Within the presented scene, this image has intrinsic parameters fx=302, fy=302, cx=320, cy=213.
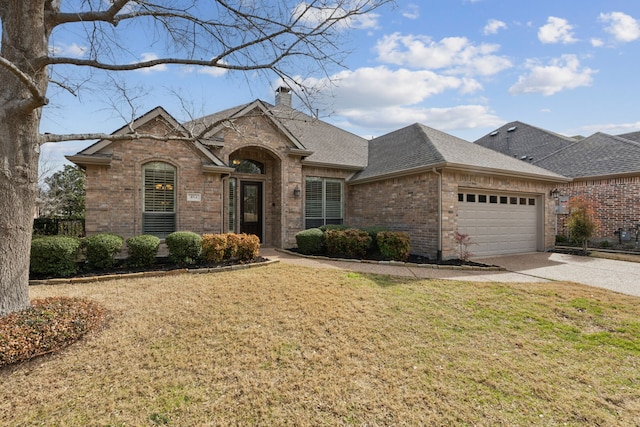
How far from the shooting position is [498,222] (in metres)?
11.1

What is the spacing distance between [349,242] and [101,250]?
679cm

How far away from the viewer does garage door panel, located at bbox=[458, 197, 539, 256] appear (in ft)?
33.8

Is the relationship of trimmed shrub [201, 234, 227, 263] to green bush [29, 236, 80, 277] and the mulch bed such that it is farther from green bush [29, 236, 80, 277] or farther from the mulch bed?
the mulch bed

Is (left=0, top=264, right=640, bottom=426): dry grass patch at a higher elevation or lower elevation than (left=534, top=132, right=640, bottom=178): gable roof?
lower

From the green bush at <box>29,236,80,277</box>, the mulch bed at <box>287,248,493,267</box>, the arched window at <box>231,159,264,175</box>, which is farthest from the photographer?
the arched window at <box>231,159,264,175</box>

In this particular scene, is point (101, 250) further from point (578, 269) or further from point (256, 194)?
A: point (578, 269)

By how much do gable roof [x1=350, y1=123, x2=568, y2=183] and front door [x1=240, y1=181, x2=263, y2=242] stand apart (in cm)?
420

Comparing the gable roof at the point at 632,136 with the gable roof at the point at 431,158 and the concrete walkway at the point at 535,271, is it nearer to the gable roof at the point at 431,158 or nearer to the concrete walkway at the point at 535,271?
the gable roof at the point at 431,158

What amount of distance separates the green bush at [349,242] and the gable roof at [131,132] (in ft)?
14.2

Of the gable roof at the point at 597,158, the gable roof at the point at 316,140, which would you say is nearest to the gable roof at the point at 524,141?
the gable roof at the point at 597,158

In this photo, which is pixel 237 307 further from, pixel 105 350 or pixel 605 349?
pixel 605 349

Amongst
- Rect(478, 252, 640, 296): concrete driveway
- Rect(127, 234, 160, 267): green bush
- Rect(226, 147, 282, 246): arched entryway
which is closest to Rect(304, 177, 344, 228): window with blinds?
Rect(226, 147, 282, 246): arched entryway

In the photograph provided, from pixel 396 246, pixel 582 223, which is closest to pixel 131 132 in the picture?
pixel 396 246

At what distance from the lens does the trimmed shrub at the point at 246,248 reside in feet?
28.3
